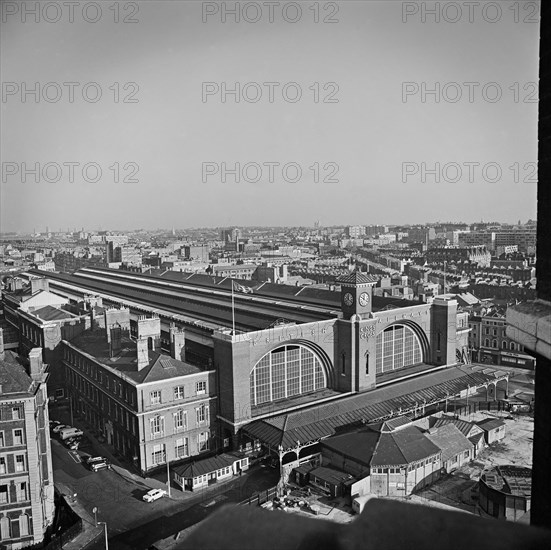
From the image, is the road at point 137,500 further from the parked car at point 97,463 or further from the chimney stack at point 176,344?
the chimney stack at point 176,344

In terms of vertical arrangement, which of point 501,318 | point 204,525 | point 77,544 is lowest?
point 77,544

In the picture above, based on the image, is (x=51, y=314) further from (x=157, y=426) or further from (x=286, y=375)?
(x=286, y=375)

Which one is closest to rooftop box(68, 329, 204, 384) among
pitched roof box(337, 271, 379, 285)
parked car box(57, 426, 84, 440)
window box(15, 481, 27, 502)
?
parked car box(57, 426, 84, 440)

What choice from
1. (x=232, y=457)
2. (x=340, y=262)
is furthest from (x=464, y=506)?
(x=340, y=262)

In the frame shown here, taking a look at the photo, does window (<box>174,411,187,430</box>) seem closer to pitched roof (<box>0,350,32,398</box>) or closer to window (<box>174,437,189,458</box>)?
window (<box>174,437,189,458</box>)

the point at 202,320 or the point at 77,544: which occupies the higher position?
the point at 202,320

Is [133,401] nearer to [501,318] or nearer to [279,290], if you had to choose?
[279,290]
